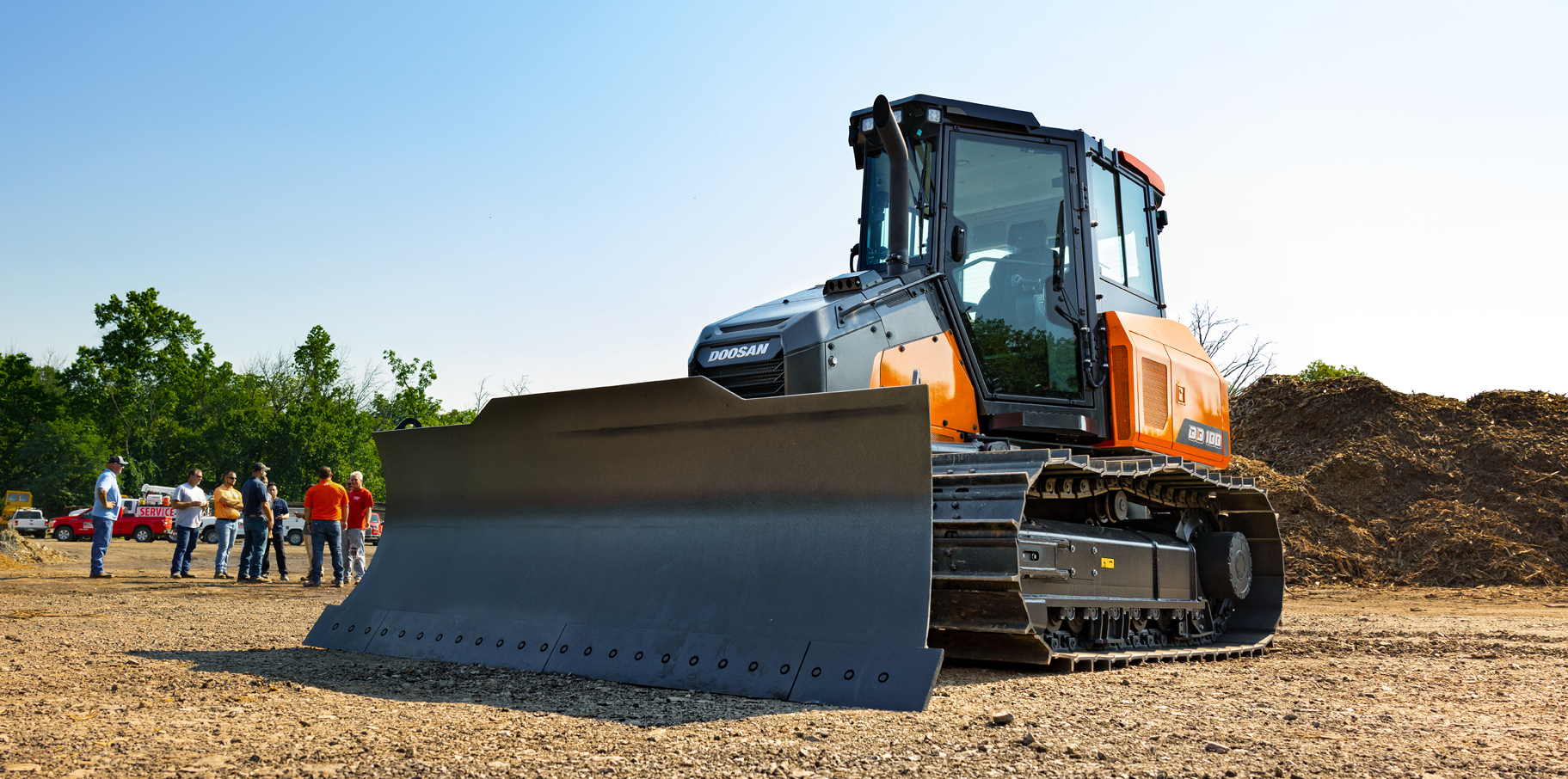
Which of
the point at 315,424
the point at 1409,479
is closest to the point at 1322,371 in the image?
the point at 1409,479

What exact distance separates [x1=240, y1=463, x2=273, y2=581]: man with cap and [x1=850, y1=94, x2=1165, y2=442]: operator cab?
967 cm

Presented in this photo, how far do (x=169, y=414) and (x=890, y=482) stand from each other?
57.2m

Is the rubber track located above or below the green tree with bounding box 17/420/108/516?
below

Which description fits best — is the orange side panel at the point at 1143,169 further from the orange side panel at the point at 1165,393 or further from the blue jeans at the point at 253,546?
the blue jeans at the point at 253,546

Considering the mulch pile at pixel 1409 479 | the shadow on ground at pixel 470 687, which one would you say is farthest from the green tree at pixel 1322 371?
the shadow on ground at pixel 470 687

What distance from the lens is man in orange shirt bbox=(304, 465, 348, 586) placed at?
12680mm

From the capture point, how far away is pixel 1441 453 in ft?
57.2

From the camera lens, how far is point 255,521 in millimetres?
13109

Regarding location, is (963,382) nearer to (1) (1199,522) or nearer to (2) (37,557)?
(1) (1199,522)

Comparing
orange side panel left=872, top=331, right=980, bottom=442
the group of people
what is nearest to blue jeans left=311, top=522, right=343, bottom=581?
the group of people

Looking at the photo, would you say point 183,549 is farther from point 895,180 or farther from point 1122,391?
point 1122,391

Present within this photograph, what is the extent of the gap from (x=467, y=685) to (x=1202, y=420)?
5043 mm

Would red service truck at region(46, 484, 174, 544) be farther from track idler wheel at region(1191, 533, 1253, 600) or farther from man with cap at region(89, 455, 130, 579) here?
track idler wheel at region(1191, 533, 1253, 600)

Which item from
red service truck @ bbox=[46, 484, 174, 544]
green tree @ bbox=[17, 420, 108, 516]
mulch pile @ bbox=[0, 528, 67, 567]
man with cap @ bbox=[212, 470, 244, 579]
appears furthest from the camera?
green tree @ bbox=[17, 420, 108, 516]
